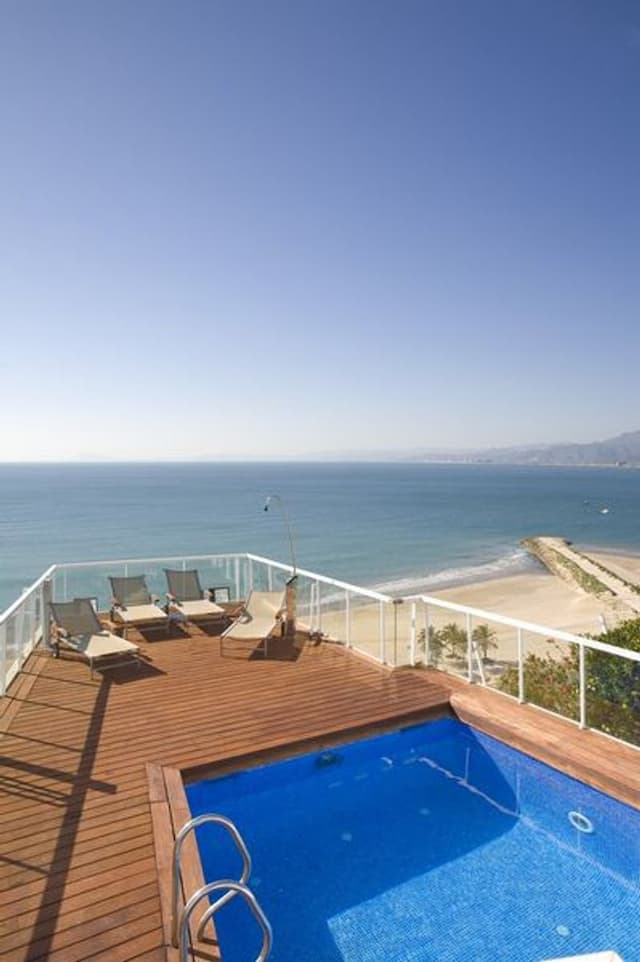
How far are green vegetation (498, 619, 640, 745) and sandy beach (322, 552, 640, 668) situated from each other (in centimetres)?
711

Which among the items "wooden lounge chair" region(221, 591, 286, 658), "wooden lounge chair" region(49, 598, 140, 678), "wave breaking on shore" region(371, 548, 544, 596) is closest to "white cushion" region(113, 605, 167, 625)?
"wooden lounge chair" region(49, 598, 140, 678)

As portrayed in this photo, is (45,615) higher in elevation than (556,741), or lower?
higher

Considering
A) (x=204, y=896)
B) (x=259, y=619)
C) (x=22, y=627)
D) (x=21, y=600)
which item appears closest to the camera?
(x=204, y=896)

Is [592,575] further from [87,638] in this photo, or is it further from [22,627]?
[22,627]

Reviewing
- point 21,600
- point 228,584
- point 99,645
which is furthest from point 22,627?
point 228,584

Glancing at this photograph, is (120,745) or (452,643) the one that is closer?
(120,745)

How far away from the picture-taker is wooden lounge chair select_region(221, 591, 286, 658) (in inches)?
291

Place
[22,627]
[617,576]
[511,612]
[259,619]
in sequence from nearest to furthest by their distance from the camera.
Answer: [22,627], [259,619], [511,612], [617,576]

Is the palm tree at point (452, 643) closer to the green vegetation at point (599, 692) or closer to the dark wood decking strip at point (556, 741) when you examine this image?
the green vegetation at point (599, 692)

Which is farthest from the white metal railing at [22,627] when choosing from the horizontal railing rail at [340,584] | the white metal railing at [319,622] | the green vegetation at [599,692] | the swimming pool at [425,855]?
the green vegetation at [599,692]

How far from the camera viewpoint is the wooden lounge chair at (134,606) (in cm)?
809

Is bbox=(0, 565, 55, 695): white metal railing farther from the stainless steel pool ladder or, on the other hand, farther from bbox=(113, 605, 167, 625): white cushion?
the stainless steel pool ladder

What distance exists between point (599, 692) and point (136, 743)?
4.06m

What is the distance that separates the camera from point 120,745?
15.3 feet
